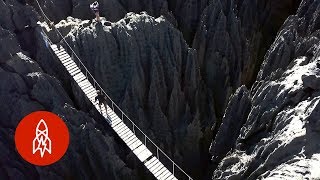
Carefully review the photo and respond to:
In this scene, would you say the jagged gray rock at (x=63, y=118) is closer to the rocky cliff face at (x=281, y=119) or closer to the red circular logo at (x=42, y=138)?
the red circular logo at (x=42, y=138)

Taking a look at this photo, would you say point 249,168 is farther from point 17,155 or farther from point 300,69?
point 17,155

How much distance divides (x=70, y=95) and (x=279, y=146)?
751 inches

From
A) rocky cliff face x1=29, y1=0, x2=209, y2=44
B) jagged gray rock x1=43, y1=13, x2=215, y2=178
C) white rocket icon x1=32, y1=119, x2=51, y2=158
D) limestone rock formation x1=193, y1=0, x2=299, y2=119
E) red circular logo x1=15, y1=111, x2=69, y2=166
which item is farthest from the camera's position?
rocky cliff face x1=29, y1=0, x2=209, y2=44

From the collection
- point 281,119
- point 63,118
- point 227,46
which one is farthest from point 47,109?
point 227,46

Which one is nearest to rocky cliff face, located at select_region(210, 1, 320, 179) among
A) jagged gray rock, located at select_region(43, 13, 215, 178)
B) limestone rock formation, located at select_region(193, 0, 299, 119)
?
jagged gray rock, located at select_region(43, 13, 215, 178)

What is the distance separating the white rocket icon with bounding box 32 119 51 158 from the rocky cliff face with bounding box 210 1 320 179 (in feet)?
40.2

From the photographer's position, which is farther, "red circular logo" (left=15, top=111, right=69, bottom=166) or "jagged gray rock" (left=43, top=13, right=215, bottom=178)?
"jagged gray rock" (left=43, top=13, right=215, bottom=178)

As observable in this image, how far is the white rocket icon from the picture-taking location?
29.0 meters

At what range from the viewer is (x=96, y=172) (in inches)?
1303

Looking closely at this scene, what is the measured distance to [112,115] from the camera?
106 feet

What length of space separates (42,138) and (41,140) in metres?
0.16

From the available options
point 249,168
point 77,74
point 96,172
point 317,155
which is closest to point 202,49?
point 77,74

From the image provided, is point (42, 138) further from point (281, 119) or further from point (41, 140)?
point (281, 119)

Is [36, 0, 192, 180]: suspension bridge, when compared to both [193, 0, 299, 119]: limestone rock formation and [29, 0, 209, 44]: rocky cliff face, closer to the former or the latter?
[29, 0, 209, 44]: rocky cliff face
